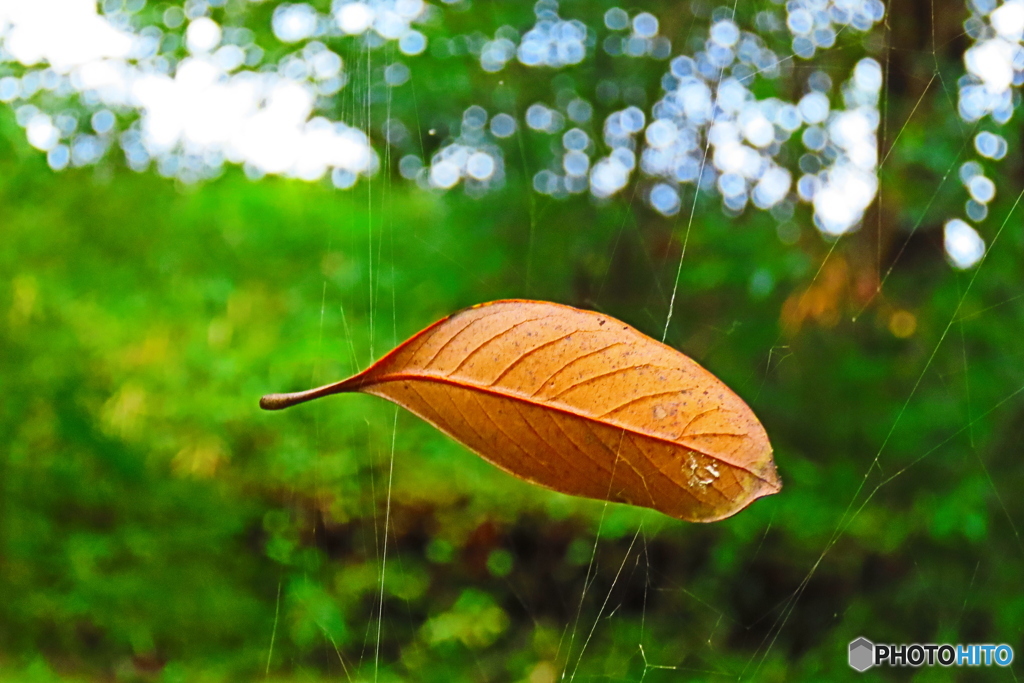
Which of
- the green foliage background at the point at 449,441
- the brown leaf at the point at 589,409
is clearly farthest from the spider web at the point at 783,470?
the brown leaf at the point at 589,409

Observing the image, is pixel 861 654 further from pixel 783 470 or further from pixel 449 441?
pixel 449 441

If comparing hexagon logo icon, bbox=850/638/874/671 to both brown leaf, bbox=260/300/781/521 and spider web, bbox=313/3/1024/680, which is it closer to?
spider web, bbox=313/3/1024/680

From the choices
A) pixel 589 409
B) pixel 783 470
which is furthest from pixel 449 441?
pixel 589 409

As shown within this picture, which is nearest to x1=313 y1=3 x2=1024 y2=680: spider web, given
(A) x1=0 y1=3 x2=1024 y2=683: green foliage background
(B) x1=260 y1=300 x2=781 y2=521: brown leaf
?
(A) x1=0 y1=3 x2=1024 y2=683: green foliage background

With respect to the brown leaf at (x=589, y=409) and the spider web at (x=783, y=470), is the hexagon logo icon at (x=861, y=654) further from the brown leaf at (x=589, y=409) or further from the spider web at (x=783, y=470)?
the brown leaf at (x=589, y=409)

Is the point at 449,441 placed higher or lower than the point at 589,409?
lower

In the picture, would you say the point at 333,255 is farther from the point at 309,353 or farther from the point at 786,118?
the point at 786,118

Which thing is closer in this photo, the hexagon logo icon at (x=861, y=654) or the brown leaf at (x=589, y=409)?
the brown leaf at (x=589, y=409)
